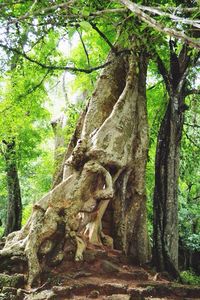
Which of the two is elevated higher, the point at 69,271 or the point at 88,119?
the point at 88,119

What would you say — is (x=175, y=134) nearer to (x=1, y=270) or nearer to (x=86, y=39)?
(x=1, y=270)

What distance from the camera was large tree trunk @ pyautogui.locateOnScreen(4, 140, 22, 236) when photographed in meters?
11.4

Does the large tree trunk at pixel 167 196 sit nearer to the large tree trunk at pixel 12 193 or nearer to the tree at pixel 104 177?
the tree at pixel 104 177

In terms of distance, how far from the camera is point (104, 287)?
4.51 meters

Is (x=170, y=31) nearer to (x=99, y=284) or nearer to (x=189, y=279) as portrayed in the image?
(x=99, y=284)

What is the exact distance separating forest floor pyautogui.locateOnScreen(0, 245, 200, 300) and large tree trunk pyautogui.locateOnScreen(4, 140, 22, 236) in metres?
6.26

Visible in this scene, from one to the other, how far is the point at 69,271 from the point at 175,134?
11.4 ft

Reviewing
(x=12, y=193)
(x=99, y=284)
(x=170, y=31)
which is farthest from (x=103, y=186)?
(x=12, y=193)

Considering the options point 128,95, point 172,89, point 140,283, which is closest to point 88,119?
point 128,95

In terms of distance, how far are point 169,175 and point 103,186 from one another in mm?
1554

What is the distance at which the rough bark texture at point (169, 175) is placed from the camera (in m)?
6.44

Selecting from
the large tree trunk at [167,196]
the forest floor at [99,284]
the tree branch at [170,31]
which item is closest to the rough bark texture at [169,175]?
the large tree trunk at [167,196]

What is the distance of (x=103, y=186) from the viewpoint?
19.5ft

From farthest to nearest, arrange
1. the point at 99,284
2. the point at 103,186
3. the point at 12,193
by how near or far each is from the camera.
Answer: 1. the point at 12,193
2. the point at 103,186
3. the point at 99,284
